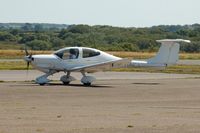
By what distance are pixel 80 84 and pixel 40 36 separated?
95.2 metres

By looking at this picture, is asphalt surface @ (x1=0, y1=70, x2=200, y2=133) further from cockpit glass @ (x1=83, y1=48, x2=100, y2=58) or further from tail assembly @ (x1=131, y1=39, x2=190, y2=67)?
cockpit glass @ (x1=83, y1=48, x2=100, y2=58)

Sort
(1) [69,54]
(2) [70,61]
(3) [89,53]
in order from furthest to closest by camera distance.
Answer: (3) [89,53] → (1) [69,54] → (2) [70,61]

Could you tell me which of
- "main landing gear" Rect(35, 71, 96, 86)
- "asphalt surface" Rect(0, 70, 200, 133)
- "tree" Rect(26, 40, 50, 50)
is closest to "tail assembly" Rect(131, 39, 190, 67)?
"asphalt surface" Rect(0, 70, 200, 133)

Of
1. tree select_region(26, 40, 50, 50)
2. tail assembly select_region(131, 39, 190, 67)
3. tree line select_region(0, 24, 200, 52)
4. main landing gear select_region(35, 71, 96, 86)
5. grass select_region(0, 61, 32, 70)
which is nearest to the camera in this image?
main landing gear select_region(35, 71, 96, 86)

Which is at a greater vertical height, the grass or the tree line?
the grass

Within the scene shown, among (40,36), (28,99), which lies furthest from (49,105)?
(40,36)

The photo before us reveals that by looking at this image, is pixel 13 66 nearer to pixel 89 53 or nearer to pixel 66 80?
pixel 89 53

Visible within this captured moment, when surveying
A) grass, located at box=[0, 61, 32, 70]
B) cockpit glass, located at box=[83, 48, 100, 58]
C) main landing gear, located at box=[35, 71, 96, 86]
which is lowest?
grass, located at box=[0, 61, 32, 70]

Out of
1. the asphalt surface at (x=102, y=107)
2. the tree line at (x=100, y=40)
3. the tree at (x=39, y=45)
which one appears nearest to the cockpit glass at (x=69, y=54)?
the asphalt surface at (x=102, y=107)

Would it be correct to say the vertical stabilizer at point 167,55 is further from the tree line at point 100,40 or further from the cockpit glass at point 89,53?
the tree line at point 100,40

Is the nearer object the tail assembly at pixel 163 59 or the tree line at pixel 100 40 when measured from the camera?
the tail assembly at pixel 163 59

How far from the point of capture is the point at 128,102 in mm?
25016

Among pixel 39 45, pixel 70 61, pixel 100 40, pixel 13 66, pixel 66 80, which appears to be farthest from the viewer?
pixel 100 40

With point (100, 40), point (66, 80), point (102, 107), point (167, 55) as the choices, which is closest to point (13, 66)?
point (167, 55)
